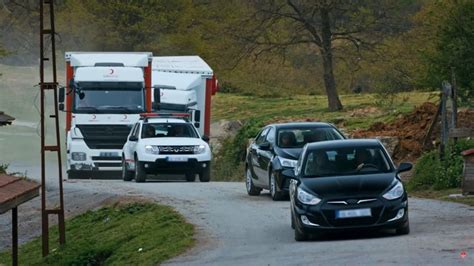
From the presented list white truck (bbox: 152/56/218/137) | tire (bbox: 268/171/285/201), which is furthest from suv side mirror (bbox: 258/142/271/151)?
white truck (bbox: 152/56/218/137)

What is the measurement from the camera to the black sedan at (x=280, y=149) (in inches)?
980

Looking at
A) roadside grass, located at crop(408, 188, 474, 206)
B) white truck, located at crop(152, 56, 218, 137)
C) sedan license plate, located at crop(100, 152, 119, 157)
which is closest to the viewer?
roadside grass, located at crop(408, 188, 474, 206)

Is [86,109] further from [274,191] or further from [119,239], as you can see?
[119,239]

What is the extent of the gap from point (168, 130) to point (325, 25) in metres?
14.8

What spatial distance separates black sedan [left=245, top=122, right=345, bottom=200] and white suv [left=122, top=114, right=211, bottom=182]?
20.3 feet

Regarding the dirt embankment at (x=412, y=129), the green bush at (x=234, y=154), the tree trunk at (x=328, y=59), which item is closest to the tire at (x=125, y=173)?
the green bush at (x=234, y=154)

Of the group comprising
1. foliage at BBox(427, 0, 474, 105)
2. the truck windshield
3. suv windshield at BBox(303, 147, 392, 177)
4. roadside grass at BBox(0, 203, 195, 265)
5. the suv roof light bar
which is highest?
foliage at BBox(427, 0, 474, 105)

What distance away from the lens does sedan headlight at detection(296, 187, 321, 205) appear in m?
17.2

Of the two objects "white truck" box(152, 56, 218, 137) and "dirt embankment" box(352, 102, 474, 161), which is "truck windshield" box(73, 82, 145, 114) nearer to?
"white truck" box(152, 56, 218, 137)

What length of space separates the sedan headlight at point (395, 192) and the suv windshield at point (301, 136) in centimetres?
802

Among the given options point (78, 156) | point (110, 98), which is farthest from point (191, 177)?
point (78, 156)

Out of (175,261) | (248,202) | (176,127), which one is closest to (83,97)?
(176,127)

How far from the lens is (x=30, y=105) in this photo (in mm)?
59156

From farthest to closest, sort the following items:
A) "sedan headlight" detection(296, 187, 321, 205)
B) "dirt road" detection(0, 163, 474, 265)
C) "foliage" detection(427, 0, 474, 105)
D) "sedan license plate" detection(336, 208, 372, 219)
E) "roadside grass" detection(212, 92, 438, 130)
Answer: "roadside grass" detection(212, 92, 438, 130) < "foliage" detection(427, 0, 474, 105) < "sedan headlight" detection(296, 187, 321, 205) < "sedan license plate" detection(336, 208, 372, 219) < "dirt road" detection(0, 163, 474, 265)
